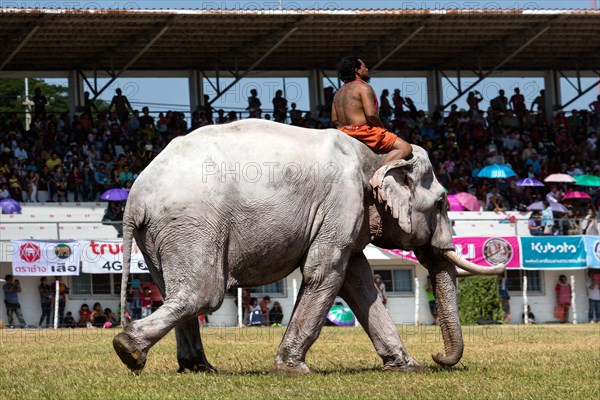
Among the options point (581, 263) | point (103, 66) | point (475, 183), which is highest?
point (103, 66)

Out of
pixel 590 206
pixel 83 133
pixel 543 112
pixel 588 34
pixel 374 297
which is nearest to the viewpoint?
pixel 374 297

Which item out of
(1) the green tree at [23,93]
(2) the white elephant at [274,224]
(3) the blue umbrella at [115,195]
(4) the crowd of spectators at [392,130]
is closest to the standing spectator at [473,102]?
(4) the crowd of spectators at [392,130]

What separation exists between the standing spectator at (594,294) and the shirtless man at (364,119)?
2231 cm

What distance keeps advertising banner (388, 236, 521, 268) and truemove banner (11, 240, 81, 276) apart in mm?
8168

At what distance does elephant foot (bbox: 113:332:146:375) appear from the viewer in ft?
32.4

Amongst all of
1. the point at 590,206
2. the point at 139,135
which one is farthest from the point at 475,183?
the point at 139,135

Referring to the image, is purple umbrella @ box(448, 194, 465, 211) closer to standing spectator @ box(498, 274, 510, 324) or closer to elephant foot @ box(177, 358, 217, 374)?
standing spectator @ box(498, 274, 510, 324)

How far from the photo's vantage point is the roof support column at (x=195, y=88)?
38250 millimetres

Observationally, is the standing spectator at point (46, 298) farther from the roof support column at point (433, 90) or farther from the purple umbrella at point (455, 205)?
the roof support column at point (433, 90)

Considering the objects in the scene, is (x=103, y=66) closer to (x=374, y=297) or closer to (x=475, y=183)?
(x=475, y=183)

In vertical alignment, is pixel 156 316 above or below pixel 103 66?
below

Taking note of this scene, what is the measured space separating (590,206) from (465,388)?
27.7 m

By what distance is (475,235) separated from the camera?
31859 millimetres

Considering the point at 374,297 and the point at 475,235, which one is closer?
the point at 374,297
